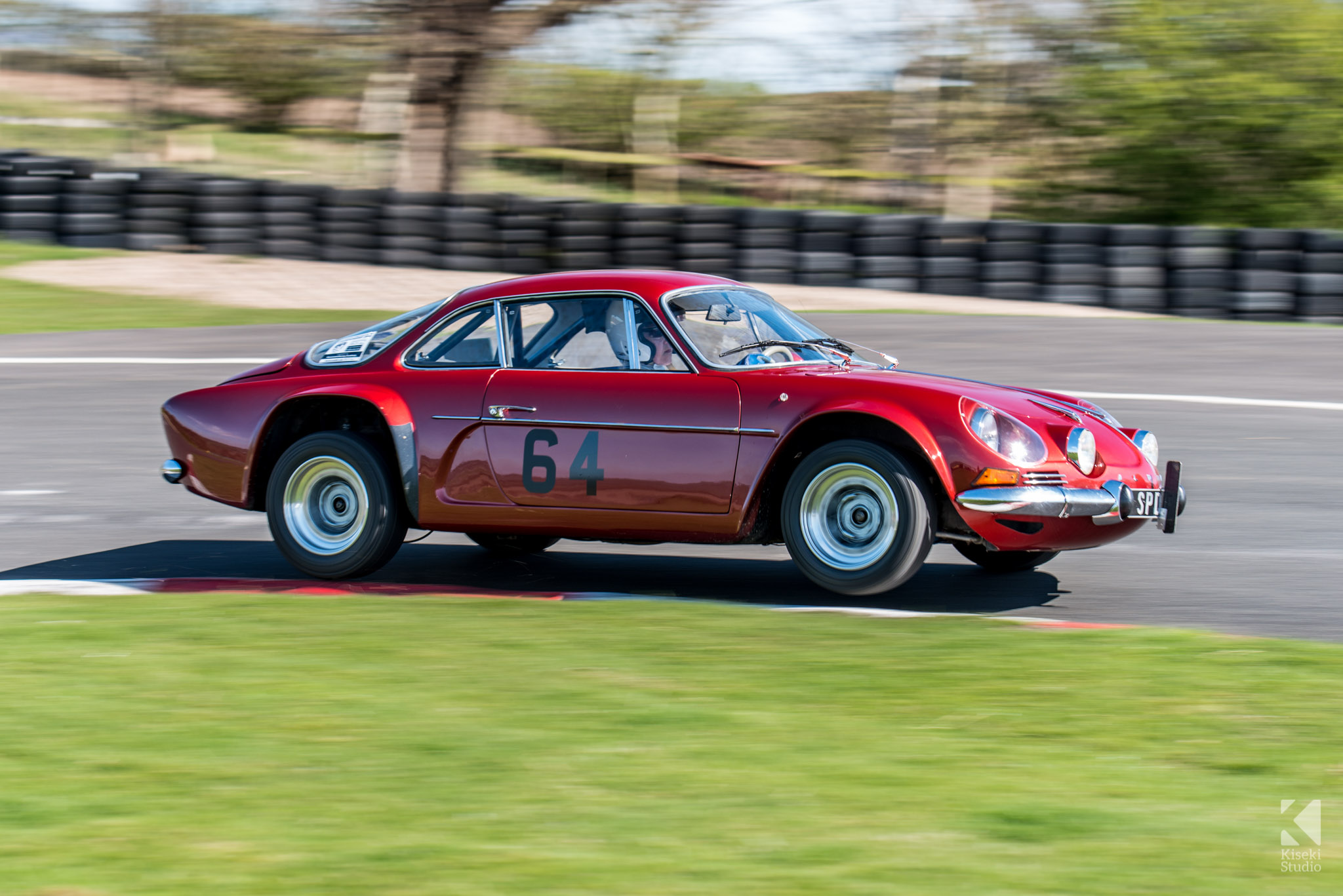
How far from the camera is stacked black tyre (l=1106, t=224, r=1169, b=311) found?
583 inches

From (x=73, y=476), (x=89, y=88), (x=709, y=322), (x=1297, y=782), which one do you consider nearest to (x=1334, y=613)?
(x=1297, y=782)

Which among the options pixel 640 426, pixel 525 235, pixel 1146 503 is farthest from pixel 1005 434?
pixel 525 235

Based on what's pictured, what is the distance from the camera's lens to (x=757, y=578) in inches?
255

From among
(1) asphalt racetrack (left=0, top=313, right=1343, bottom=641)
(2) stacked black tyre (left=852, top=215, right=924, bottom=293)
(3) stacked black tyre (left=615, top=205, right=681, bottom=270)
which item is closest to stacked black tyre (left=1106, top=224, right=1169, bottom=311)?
(1) asphalt racetrack (left=0, top=313, right=1343, bottom=641)

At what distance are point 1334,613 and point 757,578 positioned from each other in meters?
2.33

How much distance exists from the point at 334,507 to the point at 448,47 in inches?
603

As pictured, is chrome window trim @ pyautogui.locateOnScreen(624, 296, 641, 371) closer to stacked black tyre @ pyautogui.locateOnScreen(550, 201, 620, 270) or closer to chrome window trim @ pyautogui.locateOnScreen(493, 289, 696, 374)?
chrome window trim @ pyautogui.locateOnScreen(493, 289, 696, 374)

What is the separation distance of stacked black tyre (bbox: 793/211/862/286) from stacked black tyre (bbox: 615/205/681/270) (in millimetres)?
1387

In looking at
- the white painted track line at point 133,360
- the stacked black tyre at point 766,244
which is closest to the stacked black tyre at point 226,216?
the white painted track line at point 133,360

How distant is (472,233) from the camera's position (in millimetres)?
17438

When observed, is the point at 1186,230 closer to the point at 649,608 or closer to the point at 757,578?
the point at 757,578

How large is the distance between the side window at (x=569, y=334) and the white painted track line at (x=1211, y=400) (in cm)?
560

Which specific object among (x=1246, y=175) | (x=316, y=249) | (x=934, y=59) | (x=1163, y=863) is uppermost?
(x=934, y=59)

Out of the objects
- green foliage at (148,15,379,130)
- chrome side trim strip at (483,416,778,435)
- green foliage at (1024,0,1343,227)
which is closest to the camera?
chrome side trim strip at (483,416,778,435)
